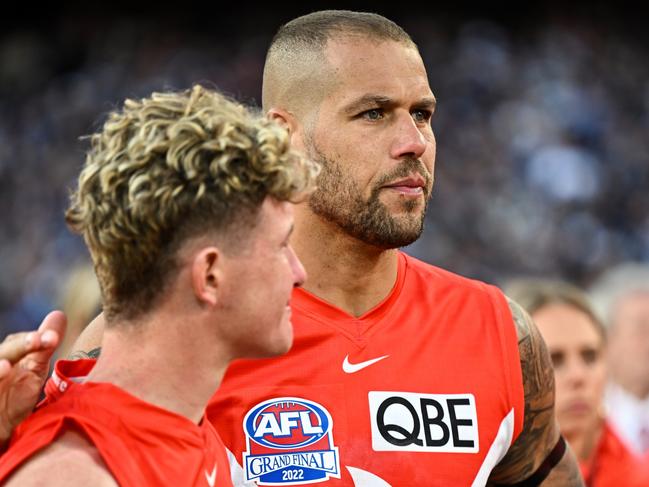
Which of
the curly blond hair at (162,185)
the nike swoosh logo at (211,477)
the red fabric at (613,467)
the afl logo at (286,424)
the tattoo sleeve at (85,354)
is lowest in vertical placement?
the red fabric at (613,467)

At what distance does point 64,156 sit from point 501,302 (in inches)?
422

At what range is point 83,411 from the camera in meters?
2.19

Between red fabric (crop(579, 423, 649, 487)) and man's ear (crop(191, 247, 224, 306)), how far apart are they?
3.66 m

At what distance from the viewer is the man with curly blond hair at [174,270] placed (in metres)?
2.21

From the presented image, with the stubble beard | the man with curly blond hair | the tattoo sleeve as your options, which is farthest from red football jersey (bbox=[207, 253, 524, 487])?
the man with curly blond hair

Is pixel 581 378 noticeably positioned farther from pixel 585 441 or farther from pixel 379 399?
pixel 379 399

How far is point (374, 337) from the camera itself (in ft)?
10.4

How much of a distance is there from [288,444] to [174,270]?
852mm

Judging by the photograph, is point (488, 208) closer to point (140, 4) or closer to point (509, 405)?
point (140, 4)

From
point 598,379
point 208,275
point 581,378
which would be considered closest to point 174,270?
point 208,275

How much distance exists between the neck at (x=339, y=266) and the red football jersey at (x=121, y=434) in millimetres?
975

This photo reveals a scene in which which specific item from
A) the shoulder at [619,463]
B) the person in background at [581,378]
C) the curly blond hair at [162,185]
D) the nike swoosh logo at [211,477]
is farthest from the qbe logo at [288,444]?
the shoulder at [619,463]

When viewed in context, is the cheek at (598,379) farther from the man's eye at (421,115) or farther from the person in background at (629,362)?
the man's eye at (421,115)

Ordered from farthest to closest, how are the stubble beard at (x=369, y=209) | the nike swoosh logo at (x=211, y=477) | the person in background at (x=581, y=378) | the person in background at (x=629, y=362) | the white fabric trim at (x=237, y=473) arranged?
the person in background at (x=629, y=362) → the person in background at (x=581, y=378) → the stubble beard at (x=369, y=209) → the white fabric trim at (x=237, y=473) → the nike swoosh logo at (x=211, y=477)
